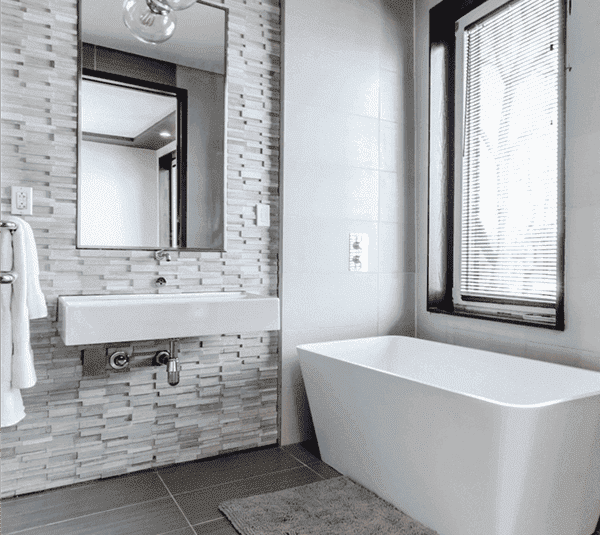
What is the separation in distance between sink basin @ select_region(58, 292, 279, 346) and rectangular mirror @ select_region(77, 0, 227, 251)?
0.38 metres

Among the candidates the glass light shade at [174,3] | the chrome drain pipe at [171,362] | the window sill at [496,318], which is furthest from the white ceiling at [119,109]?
the window sill at [496,318]

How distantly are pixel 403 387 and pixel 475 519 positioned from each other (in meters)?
0.50

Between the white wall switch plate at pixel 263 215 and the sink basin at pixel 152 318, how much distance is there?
1.92 ft

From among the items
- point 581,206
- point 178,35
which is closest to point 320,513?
point 581,206

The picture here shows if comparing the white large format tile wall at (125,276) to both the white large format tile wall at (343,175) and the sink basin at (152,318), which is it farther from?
the sink basin at (152,318)

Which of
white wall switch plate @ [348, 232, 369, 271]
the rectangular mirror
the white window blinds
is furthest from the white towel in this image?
the white window blinds

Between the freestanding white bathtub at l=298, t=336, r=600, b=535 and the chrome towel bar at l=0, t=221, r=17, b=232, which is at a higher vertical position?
the chrome towel bar at l=0, t=221, r=17, b=232

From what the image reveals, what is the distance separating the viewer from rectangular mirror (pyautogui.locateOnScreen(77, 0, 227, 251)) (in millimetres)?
2314

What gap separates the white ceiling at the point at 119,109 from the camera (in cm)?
231

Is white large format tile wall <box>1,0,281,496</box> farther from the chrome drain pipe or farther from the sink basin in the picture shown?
the sink basin

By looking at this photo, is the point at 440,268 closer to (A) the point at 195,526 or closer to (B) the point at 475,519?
(B) the point at 475,519

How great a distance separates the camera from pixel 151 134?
2432mm

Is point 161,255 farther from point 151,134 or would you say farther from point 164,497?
point 164,497

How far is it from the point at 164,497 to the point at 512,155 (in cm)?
246
